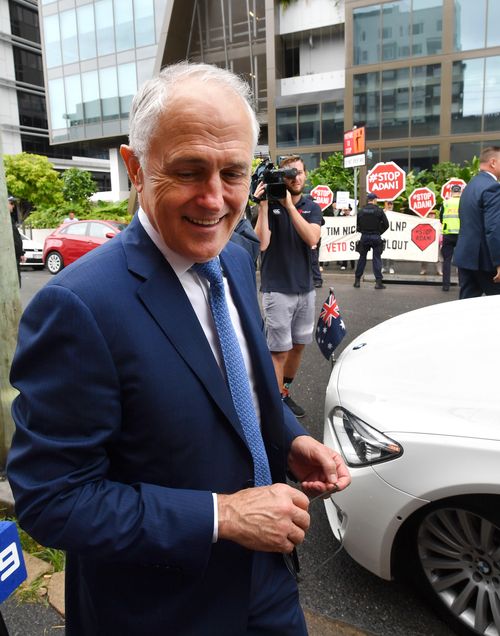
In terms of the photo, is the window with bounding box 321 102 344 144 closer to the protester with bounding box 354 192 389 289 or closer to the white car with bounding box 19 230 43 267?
the white car with bounding box 19 230 43 267

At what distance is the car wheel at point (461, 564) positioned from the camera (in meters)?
1.97

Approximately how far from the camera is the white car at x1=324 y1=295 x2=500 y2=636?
190cm

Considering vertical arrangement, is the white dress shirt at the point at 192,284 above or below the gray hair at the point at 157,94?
below

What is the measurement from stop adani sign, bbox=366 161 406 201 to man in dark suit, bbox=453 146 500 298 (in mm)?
7863

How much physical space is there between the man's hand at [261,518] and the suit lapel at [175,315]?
0.46 feet

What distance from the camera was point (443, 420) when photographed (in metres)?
1.96

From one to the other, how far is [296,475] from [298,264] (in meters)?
2.85

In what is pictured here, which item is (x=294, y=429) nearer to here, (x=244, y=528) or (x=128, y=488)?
(x=244, y=528)

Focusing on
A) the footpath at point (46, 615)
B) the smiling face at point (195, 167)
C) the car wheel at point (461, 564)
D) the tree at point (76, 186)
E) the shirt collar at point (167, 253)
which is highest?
the tree at point (76, 186)

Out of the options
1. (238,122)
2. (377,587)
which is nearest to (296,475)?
(238,122)

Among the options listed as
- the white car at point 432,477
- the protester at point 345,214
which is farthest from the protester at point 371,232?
the white car at point 432,477

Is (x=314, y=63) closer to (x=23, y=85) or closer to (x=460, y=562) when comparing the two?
(x=460, y=562)

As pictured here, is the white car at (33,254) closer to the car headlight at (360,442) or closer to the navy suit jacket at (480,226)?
the navy suit jacket at (480,226)

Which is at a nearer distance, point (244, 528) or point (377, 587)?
point (244, 528)
